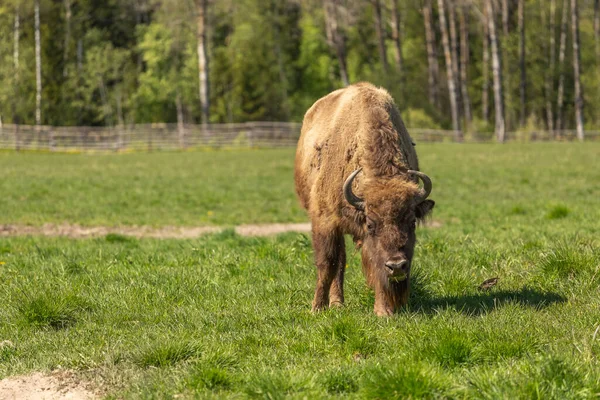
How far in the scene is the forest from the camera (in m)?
55.1

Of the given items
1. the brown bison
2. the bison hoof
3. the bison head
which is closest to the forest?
the brown bison

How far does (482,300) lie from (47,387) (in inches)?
147

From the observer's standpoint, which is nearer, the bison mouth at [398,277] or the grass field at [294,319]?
the grass field at [294,319]

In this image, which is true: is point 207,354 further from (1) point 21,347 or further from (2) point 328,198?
(2) point 328,198

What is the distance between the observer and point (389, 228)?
6.17 m

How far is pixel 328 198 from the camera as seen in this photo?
6953 mm

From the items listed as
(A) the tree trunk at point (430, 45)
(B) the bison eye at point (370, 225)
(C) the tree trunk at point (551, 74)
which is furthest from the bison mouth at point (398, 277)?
(C) the tree trunk at point (551, 74)

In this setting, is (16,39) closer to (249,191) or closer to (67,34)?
(67,34)

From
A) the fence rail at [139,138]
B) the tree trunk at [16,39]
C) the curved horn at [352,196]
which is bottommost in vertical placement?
the curved horn at [352,196]

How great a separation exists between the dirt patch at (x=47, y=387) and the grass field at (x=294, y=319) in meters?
0.12

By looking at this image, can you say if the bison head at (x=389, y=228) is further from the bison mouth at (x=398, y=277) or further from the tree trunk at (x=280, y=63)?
the tree trunk at (x=280, y=63)

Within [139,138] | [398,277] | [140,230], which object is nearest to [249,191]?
[140,230]

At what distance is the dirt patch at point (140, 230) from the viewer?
13.7 metres

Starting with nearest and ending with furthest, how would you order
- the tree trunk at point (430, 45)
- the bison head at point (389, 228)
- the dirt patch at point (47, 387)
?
the dirt patch at point (47, 387) → the bison head at point (389, 228) → the tree trunk at point (430, 45)
